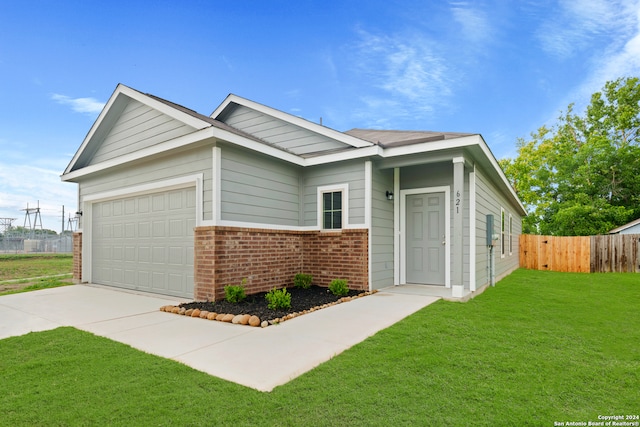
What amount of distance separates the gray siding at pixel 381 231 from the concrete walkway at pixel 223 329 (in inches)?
23.7

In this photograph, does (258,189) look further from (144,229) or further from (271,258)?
(144,229)

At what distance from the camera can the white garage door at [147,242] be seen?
664 centimetres

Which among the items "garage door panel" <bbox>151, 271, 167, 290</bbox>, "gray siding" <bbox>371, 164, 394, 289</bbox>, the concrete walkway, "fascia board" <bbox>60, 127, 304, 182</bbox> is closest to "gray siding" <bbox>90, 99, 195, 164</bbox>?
"fascia board" <bbox>60, 127, 304, 182</bbox>

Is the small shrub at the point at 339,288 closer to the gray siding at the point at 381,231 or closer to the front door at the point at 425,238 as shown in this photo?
the gray siding at the point at 381,231

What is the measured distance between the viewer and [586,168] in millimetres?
19984

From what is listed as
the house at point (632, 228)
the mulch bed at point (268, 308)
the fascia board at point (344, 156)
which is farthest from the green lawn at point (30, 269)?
the house at point (632, 228)

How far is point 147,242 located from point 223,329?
3963 millimetres

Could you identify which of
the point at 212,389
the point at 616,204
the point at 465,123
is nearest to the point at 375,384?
the point at 212,389

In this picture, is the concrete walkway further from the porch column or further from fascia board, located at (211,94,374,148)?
fascia board, located at (211,94,374,148)

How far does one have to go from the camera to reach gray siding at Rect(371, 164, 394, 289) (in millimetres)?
7158

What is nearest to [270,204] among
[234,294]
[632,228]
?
[234,294]

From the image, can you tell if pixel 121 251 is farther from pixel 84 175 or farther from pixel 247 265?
pixel 247 265

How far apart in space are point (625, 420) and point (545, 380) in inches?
22.9

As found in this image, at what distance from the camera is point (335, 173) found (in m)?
7.54
